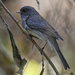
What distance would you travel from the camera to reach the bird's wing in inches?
80.1

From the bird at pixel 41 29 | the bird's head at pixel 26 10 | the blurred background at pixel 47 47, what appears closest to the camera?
the bird at pixel 41 29

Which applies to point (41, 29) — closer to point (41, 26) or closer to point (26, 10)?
point (41, 26)

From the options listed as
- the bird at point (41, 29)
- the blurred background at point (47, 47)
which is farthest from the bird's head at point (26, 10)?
the blurred background at point (47, 47)

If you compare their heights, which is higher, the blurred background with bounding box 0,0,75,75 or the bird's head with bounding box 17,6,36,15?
the bird's head with bounding box 17,6,36,15

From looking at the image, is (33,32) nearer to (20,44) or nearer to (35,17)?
(35,17)

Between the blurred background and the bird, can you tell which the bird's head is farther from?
the blurred background

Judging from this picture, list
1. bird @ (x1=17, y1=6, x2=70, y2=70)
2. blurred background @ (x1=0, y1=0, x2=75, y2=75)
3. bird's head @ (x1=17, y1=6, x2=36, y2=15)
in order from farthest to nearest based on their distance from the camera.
Answer: blurred background @ (x1=0, y1=0, x2=75, y2=75) → bird's head @ (x1=17, y1=6, x2=36, y2=15) → bird @ (x1=17, y1=6, x2=70, y2=70)

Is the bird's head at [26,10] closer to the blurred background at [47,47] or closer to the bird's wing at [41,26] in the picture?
the bird's wing at [41,26]

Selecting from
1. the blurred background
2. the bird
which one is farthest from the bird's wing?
the blurred background

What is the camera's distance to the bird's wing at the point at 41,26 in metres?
2.03

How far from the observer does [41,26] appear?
84.4 inches

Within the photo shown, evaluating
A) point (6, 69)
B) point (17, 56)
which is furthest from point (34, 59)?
point (17, 56)

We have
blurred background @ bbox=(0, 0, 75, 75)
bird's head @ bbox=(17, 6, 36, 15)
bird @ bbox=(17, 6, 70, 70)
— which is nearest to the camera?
bird @ bbox=(17, 6, 70, 70)

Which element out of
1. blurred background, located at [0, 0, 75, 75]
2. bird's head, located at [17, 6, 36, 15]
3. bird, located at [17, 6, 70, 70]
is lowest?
blurred background, located at [0, 0, 75, 75]
